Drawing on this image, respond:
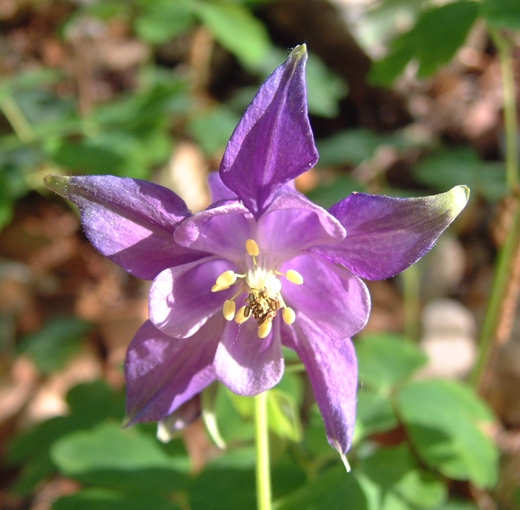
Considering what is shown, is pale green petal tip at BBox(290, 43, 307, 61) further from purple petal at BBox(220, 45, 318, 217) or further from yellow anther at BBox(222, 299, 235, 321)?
yellow anther at BBox(222, 299, 235, 321)

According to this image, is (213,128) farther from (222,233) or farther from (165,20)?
(222,233)

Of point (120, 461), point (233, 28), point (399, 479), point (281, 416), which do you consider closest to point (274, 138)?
point (281, 416)

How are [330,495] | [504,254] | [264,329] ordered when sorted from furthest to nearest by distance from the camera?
[504,254] < [330,495] < [264,329]

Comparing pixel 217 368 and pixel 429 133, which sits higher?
pixel 217 368

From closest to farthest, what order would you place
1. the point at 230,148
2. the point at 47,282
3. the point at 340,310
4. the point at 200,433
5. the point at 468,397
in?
the point at 230,148
the point at 340,310
the point at 468,397
the point at 200,433
the point at 47,282

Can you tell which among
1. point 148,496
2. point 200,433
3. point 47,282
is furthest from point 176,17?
point 148,496

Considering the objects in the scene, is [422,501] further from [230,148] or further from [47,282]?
[47,282]

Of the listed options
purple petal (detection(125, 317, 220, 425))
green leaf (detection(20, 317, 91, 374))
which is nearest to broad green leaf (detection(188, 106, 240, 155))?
green leaf (detection(20, 317, 91, 374))
